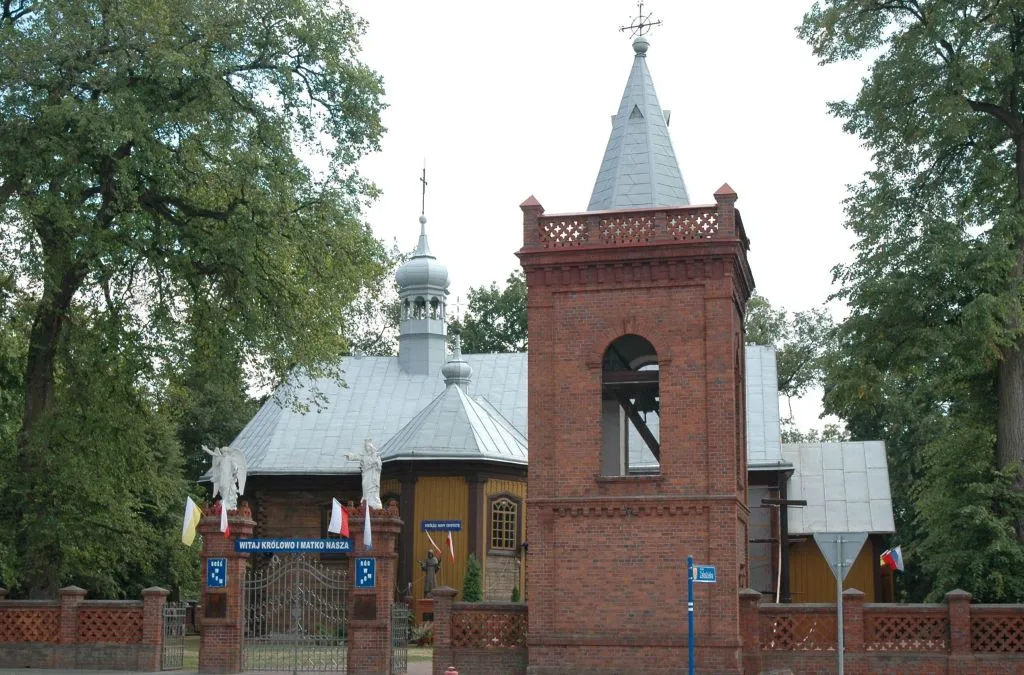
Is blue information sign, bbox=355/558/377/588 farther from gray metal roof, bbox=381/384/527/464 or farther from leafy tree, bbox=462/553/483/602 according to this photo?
gray metal roof, bbox=381/384/527/464

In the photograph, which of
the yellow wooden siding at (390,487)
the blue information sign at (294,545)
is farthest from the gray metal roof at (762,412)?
the blue information sign at (294,545)

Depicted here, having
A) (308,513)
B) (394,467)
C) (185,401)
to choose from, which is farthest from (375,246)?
(308,513)

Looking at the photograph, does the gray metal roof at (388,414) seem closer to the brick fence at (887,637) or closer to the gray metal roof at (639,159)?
the gray metal roof at (639,159)

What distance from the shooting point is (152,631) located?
72.5ft

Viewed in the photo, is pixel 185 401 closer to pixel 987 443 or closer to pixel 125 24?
pixel 125 24

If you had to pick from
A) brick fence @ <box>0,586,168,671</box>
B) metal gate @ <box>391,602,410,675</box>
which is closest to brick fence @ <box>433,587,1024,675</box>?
metal gate @ <box>391,602,410,675</box>

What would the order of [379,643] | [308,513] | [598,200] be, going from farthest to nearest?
[308,513], [598,200], [379,643]

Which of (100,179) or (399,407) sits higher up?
(100,179)

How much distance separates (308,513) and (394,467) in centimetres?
348

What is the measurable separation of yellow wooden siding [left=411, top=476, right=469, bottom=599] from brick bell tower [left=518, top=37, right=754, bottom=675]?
12.5 m

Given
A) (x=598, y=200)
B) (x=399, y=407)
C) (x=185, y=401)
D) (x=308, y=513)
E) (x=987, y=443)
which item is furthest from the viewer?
(x=399, y=407)

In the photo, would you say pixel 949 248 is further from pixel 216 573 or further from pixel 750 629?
pixel 216 573

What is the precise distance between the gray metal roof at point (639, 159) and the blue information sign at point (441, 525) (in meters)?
13.1

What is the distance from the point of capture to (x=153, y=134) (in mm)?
23594
